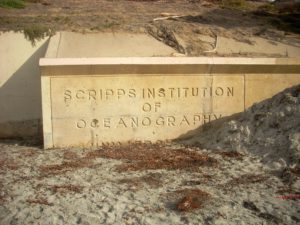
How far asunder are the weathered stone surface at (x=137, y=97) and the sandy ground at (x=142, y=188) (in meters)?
0.62

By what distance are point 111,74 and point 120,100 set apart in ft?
1.73

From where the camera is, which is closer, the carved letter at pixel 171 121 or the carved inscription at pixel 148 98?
the carved inscription at pixel 148 98

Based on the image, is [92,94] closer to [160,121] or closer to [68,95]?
[68,95]

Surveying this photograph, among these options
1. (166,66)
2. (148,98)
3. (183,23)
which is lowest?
(148,98)

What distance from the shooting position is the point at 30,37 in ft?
29.9

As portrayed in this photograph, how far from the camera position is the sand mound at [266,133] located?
6078 millimetres

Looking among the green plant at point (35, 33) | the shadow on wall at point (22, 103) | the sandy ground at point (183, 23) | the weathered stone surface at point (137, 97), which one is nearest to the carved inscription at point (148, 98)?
the weathered stone surface at point (137, 97)

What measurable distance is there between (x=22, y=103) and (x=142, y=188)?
4925mm

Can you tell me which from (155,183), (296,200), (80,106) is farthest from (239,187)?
(80,106)

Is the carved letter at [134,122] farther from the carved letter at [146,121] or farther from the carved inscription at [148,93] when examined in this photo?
the carved inscription at [148,93]

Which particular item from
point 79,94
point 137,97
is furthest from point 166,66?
point 79,94

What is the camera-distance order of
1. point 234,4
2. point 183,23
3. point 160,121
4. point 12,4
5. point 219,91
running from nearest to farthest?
point 160,121, point 219,91, point 183,23, point 12,4, point 234,4

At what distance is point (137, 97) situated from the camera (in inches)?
301

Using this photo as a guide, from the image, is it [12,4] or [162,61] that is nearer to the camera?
[162,61]
